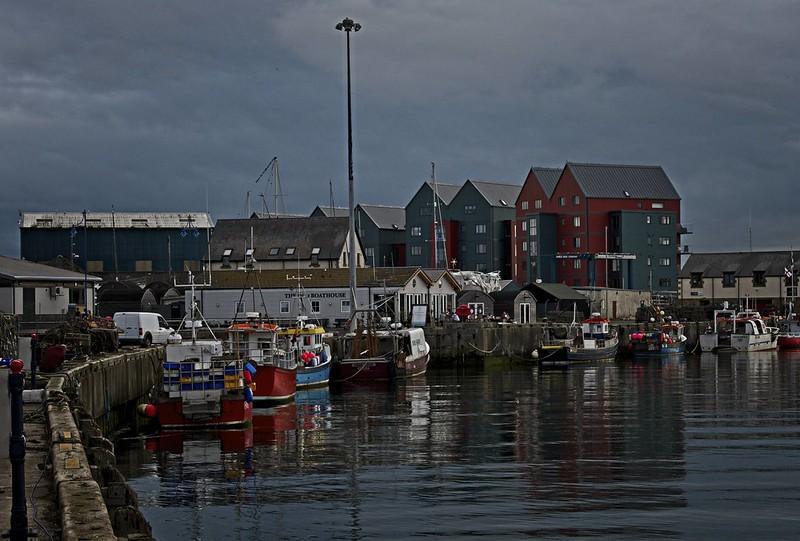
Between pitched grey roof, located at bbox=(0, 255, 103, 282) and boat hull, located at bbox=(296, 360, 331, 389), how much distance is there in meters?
12.0

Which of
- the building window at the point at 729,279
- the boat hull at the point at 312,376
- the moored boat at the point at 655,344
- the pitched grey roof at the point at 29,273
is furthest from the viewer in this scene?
the building window at the point at 729,279

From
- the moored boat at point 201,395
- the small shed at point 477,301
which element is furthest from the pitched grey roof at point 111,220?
the moored boat at point 201,395

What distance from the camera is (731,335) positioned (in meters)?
98.5

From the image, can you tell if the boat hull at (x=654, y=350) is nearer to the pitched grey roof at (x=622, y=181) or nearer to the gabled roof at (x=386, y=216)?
the pitched grey roof at (x=622, y=181)

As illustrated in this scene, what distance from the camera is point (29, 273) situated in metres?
54.1

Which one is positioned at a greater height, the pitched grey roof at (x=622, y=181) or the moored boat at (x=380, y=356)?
the pitched grey roof at (x=622, y=181)

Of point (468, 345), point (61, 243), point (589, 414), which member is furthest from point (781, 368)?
point (61, 243)

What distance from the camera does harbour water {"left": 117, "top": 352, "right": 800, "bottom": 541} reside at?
21234 millimetres

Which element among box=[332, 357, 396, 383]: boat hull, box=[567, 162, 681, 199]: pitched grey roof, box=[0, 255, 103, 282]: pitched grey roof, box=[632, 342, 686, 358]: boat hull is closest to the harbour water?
box=[332, 357, 396, 383]: boat hull

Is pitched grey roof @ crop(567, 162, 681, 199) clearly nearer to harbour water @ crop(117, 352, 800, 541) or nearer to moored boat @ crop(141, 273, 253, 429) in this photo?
harbour water @ crop(117, 352, 800, 541)

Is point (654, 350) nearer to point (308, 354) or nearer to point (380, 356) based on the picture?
point (380, 356)

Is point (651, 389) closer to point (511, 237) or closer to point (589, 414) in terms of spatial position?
point (589, 414)

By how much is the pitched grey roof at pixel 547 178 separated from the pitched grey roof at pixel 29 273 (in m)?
81.8

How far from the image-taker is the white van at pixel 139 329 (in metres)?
61.1
